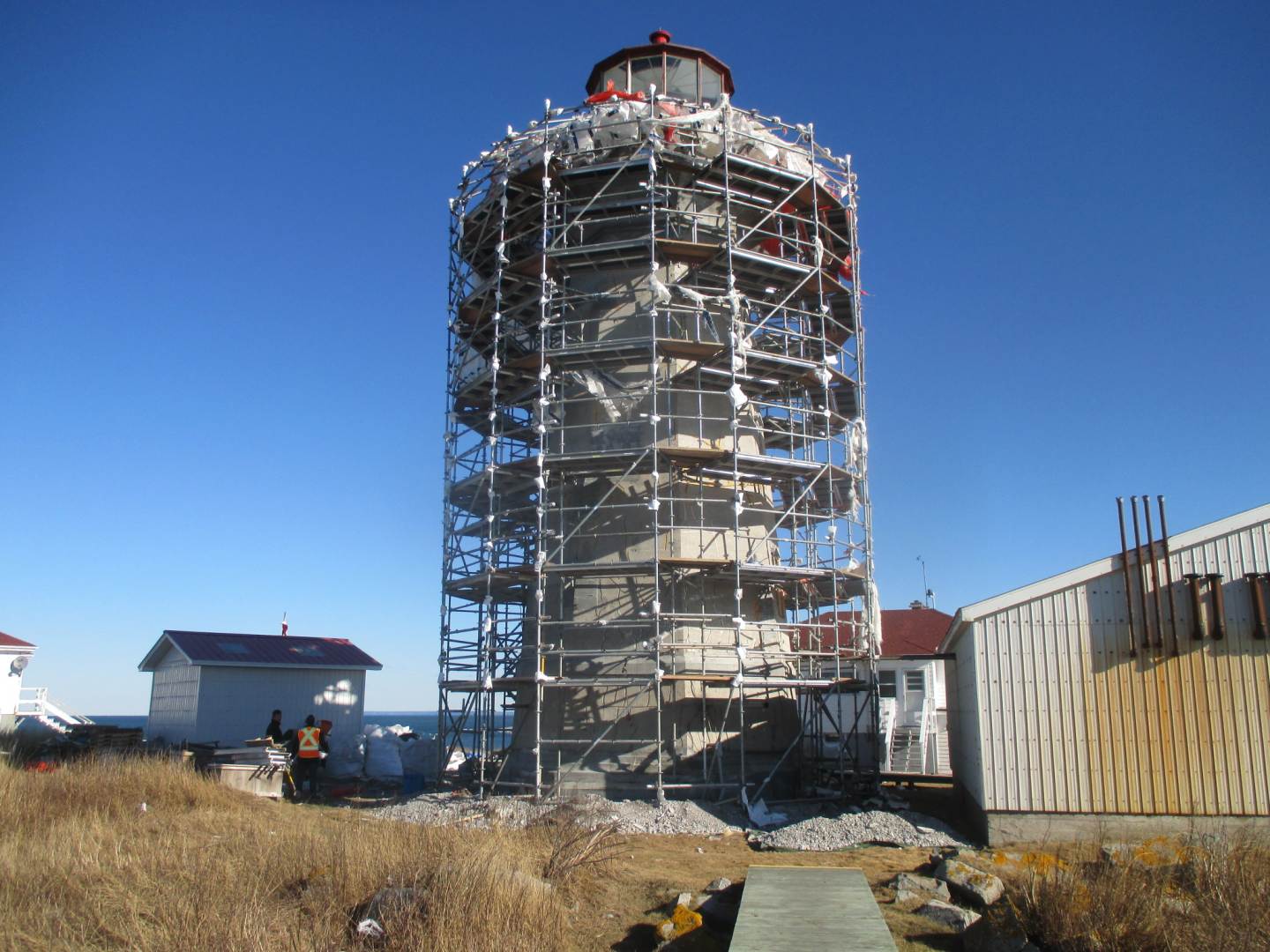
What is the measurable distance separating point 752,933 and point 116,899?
637 cm

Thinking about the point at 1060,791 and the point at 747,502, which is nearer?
the point at 1060,791

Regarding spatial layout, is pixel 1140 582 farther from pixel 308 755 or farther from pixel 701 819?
pixel 308 755

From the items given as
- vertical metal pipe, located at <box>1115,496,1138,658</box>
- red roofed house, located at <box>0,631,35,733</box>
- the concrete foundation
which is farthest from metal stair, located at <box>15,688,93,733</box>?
vertical metal pipe, located at <box>1115,496,1138,658</box>

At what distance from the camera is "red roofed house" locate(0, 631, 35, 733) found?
3516cm

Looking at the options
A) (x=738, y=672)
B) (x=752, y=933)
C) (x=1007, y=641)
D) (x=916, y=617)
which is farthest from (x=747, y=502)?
(x=916, y=617)

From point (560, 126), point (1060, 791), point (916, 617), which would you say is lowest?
point (1060, 791)

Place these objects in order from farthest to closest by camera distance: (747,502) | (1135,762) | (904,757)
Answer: (904,757)
(747,502)
(1135,762)

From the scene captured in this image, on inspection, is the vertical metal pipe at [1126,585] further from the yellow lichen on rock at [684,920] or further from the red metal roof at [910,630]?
the red metal roof at [910,630]

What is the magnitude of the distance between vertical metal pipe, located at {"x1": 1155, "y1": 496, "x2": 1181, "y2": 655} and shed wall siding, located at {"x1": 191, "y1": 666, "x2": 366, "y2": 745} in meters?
22.5

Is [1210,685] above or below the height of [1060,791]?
above

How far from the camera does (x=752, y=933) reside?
31.9 feet

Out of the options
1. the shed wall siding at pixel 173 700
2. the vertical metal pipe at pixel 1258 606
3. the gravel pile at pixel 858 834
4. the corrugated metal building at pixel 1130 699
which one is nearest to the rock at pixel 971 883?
the corrugated metal building at pixel 1130 699

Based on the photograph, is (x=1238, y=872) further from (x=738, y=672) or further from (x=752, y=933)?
(x=738, y=672)

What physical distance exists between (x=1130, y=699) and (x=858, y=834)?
4.55 meters
